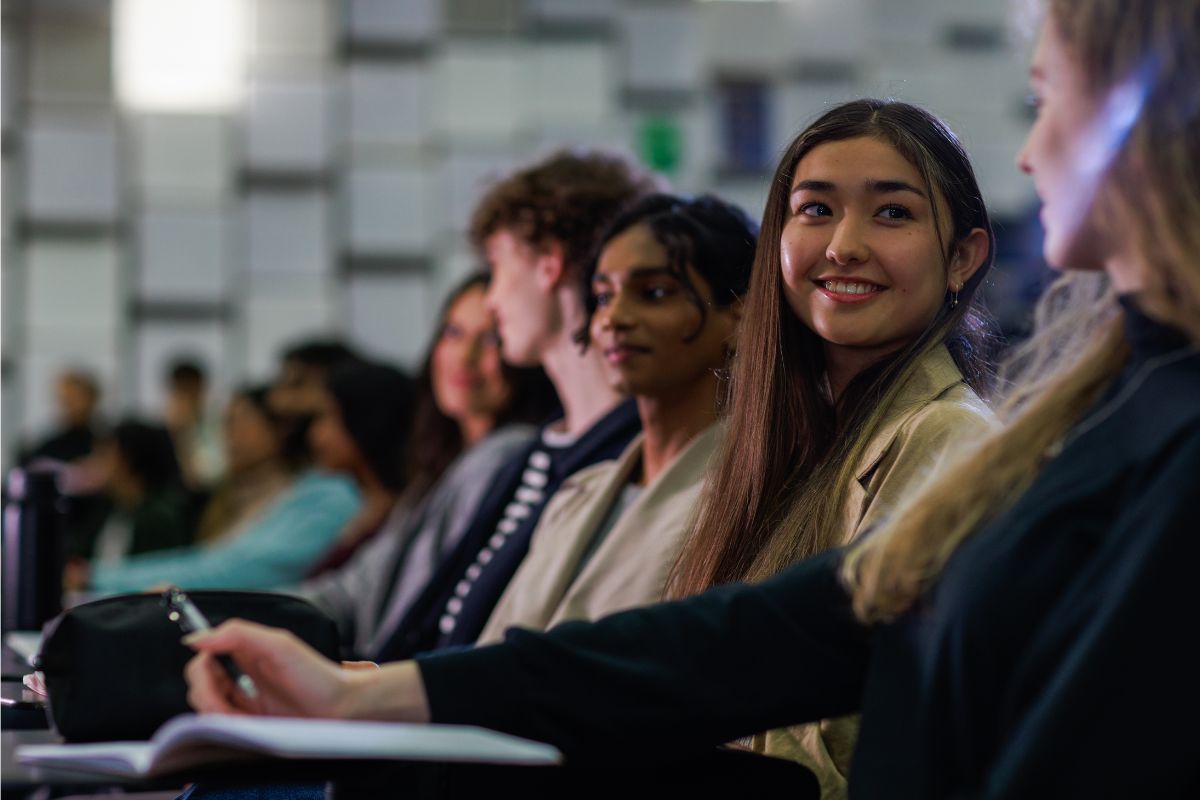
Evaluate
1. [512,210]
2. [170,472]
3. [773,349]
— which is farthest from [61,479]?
[170,472]

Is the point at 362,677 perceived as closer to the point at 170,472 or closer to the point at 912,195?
the point at 912,195

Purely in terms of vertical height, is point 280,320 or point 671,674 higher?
point 671,674

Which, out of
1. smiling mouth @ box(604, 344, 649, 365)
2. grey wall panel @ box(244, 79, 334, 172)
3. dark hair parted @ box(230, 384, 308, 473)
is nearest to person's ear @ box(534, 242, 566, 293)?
smiling mouth @ box(604, 344, 649, 365)

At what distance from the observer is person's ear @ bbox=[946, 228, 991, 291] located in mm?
1572

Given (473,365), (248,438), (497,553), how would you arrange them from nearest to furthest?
(497,553)
(473,365)
(248,438)

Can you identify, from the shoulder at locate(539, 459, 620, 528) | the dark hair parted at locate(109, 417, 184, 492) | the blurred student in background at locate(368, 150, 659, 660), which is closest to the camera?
the shoulder at locate(539, 459, 620, 528)

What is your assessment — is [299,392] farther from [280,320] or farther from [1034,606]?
[1034,606]

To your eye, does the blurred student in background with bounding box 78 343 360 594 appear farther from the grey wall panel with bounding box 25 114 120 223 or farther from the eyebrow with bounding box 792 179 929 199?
the grey wall panel with bounding box 25 114 120 223

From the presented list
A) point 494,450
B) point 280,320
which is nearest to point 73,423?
point 280,320

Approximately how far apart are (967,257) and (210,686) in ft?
3.06

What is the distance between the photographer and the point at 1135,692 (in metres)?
0.80

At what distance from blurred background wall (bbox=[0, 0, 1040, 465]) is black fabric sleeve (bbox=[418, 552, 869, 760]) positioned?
5.57 m

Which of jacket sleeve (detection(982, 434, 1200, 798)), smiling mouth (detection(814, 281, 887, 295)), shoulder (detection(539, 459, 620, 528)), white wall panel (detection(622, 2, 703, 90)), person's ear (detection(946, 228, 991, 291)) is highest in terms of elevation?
white wall panel (detection(622, 2, 703, 90))

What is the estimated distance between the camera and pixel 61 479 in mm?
2438
